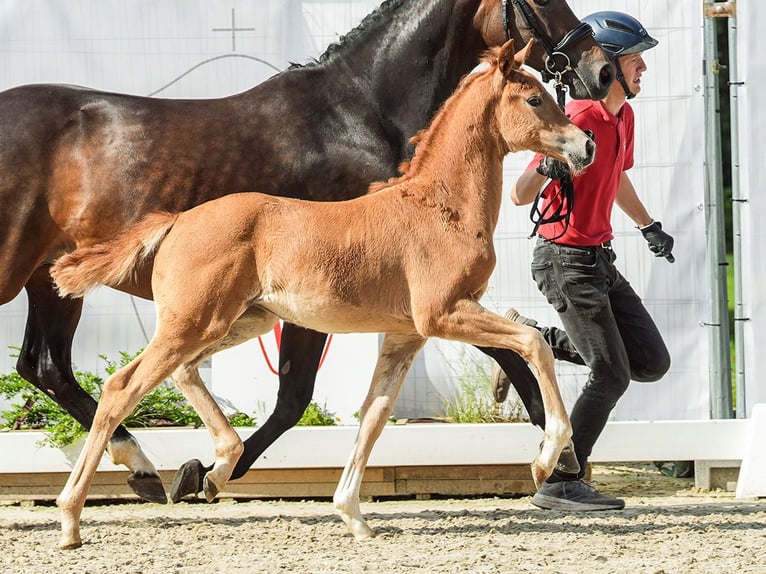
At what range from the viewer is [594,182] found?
17.0ft

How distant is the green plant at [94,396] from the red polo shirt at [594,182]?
7.09 ft

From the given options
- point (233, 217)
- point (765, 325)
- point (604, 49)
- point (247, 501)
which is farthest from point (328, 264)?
point (765, 325)

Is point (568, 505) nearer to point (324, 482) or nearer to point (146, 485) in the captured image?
point (324, 482)

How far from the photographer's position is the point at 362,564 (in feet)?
13.8

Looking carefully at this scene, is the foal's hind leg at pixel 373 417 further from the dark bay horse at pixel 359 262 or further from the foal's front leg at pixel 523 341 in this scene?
the foal's front leg at pixel 523 341

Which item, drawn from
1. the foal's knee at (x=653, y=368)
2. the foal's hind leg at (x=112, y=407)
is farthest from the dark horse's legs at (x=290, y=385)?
the foal's knee at (x=653, y=368)

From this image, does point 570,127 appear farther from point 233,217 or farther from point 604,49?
point 233,217

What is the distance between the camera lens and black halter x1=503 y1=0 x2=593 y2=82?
5016 mm

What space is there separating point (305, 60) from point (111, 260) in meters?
2.41

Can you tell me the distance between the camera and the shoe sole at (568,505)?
17.6ft

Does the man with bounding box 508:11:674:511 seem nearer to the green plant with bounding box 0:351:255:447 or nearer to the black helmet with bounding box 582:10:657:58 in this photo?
the black helmet with bounding box 582:10:657:58

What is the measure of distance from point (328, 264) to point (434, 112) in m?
1.10

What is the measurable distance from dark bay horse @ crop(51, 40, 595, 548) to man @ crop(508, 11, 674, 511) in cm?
51

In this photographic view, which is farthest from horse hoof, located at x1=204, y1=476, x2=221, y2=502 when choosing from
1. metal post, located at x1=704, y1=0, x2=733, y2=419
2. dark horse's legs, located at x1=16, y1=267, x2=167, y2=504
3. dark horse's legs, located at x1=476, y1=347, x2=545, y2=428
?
metal post, located at x1=704, y1=0, x2=733, y2=419
